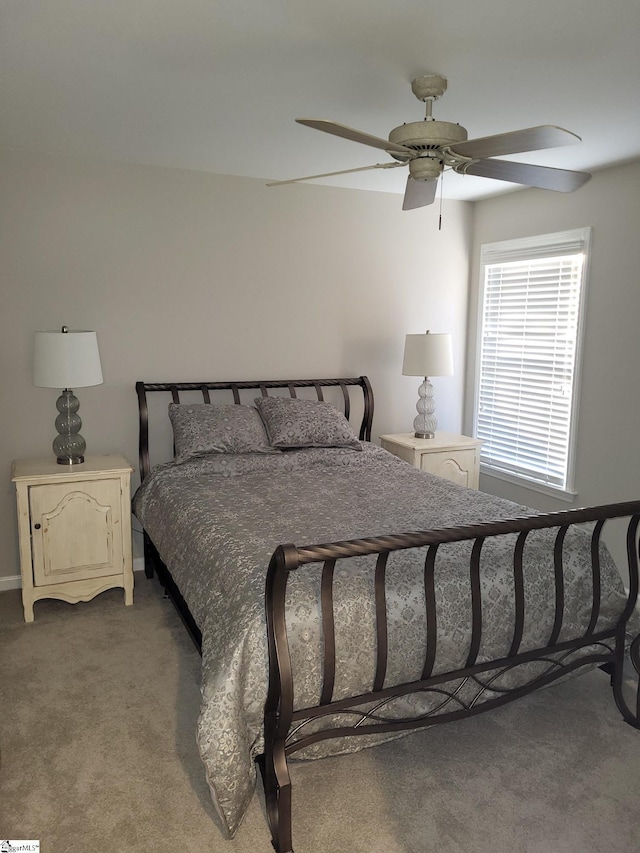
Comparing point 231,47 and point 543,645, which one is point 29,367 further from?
point 543,645

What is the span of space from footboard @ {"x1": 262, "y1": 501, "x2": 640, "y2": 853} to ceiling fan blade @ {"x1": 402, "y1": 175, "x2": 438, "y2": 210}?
4.66ft

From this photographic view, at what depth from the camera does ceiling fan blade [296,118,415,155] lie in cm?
199

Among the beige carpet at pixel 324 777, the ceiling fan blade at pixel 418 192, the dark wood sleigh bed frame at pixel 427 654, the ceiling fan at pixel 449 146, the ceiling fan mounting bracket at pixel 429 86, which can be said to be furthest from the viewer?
the ceiling fan blade at pixel 418 192

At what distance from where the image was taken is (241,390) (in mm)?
4211

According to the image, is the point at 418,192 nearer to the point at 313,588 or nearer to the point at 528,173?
the point at 528,173

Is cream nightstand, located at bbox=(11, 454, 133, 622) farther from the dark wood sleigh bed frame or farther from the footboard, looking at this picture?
the footboard

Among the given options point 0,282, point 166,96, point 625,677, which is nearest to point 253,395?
point 0,282

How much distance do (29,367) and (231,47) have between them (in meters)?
2.21

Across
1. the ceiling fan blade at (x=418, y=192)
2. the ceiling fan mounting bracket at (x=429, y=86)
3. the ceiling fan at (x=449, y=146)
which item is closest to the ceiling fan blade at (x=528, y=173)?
the ceiling fan at (x=449, y=146)

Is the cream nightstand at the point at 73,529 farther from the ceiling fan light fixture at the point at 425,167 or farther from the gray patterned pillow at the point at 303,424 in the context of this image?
the ceiling fan light fixture at the point at 425,167

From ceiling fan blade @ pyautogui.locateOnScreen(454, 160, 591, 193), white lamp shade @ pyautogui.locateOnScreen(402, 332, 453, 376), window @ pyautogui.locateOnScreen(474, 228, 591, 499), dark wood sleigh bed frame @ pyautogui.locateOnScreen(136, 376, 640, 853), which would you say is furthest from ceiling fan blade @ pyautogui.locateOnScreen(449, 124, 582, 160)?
white lamp shade @ pyautogui.locateOnScreen(402, 332, 453, 376)

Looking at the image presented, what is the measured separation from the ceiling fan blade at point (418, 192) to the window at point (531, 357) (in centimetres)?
156

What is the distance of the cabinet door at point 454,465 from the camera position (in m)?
4.32

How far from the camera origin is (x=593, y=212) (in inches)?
151
